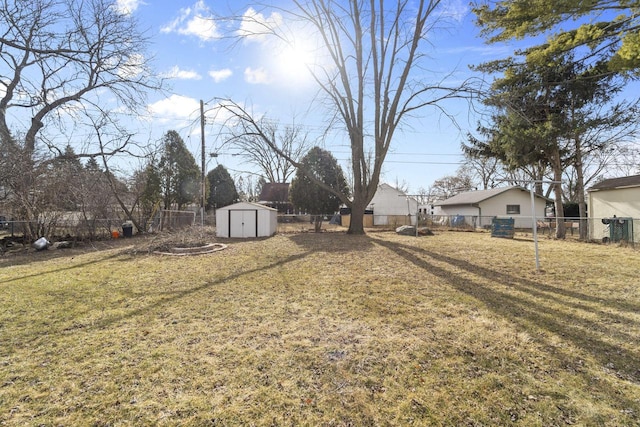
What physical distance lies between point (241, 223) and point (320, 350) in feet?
43.9

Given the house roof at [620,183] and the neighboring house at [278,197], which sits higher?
the neighboring house at [278,197]

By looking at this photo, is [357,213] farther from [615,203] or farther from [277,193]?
[277,193]

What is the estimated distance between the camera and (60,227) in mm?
12352

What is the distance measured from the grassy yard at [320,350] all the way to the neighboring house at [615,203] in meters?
8.85

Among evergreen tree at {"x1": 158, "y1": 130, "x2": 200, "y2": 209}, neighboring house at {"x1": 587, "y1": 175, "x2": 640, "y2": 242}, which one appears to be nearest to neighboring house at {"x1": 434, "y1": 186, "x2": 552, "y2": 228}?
neighboring house at {"x1": 587, "y1": 175, "x2": 640, "y2": 242}

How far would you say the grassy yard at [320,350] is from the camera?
2.25m

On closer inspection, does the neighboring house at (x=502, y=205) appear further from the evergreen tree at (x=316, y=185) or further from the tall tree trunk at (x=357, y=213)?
the tall tree trunk at (x=357, y=213)

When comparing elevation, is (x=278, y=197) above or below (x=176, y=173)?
below

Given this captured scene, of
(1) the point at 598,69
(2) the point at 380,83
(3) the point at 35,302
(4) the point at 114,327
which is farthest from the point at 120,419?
(1) the point at 598,69

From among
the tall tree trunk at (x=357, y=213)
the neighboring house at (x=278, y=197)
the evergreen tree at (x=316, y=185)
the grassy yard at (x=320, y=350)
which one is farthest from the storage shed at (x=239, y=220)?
the neighboring house at (x=278, y=197)

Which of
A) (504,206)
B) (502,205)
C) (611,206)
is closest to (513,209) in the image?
(504,206)

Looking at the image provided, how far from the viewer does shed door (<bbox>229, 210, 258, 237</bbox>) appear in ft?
52.0

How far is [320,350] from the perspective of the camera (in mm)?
3188

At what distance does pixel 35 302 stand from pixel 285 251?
21.6 feet
